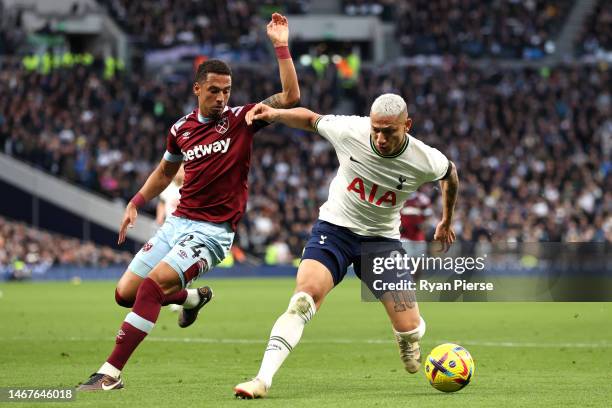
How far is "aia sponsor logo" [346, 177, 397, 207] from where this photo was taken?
999 centimetres

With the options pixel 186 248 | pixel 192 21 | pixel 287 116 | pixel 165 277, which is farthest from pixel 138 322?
pixel 192 21

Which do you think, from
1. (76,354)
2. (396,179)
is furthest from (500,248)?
(396,179)

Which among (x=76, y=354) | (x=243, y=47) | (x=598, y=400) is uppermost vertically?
(x=598, y=400)

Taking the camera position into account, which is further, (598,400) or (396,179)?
(396,179)

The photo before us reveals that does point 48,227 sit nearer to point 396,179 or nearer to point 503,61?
point 503,61

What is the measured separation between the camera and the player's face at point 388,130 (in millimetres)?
9391

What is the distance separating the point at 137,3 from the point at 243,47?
4.51m

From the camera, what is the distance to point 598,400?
29.8 feet

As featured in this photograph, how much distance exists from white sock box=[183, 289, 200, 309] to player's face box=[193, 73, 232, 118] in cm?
257

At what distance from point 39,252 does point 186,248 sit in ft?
93.4

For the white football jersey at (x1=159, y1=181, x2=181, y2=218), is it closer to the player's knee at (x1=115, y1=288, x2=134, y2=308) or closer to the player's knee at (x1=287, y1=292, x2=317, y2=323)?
the player's knee at (x1=115, y1=288, x2=134, y2=308)

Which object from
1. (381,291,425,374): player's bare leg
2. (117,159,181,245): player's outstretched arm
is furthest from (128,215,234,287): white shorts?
(381,291,425,374): player's bare leg

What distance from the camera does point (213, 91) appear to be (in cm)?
1023

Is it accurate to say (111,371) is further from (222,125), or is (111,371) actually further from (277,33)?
(277,33)
